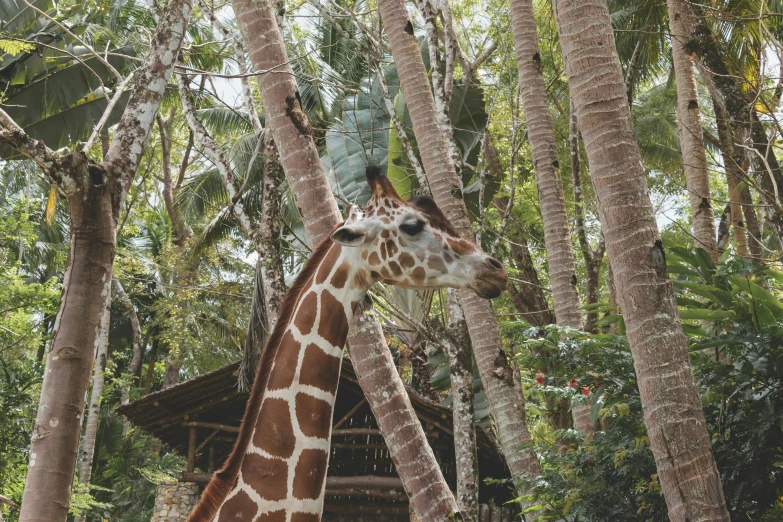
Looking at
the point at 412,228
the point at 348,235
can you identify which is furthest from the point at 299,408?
the point at 412,228

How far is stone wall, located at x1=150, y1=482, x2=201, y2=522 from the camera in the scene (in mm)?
15586

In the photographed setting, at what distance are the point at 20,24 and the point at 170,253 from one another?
27.5ft

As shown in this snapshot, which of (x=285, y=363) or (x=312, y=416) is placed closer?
(x=312, y=416)

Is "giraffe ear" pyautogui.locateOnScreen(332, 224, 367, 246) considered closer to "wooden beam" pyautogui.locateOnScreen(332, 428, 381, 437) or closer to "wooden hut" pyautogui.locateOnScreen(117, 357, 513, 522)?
"wooden hut" pyautogui.locateOnScreen(117, 357, 513, 522)

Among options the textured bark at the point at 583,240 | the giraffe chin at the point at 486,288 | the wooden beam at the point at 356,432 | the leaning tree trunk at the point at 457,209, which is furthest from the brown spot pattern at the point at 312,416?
the wooden beam at the point at 356,432

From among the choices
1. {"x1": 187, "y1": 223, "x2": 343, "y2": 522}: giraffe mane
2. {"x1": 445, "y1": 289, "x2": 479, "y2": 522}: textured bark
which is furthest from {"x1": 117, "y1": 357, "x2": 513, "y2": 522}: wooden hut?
{"x1": 187, "y1": 223, "x2": 343, "y2": 522}: giraffe mane

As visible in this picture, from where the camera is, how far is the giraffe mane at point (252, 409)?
170 inches

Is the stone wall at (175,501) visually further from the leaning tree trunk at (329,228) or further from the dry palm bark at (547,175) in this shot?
the leaning tree trunk at (329,228)

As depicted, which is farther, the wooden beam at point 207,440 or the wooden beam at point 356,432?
the wooden beam at point 207,440

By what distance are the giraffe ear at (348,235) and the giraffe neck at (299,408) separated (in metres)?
0.27

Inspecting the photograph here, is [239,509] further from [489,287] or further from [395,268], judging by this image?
[489,287]

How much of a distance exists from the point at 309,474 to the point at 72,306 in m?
1.51

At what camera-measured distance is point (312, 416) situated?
4.44m

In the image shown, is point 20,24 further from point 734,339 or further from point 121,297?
point 734,339
